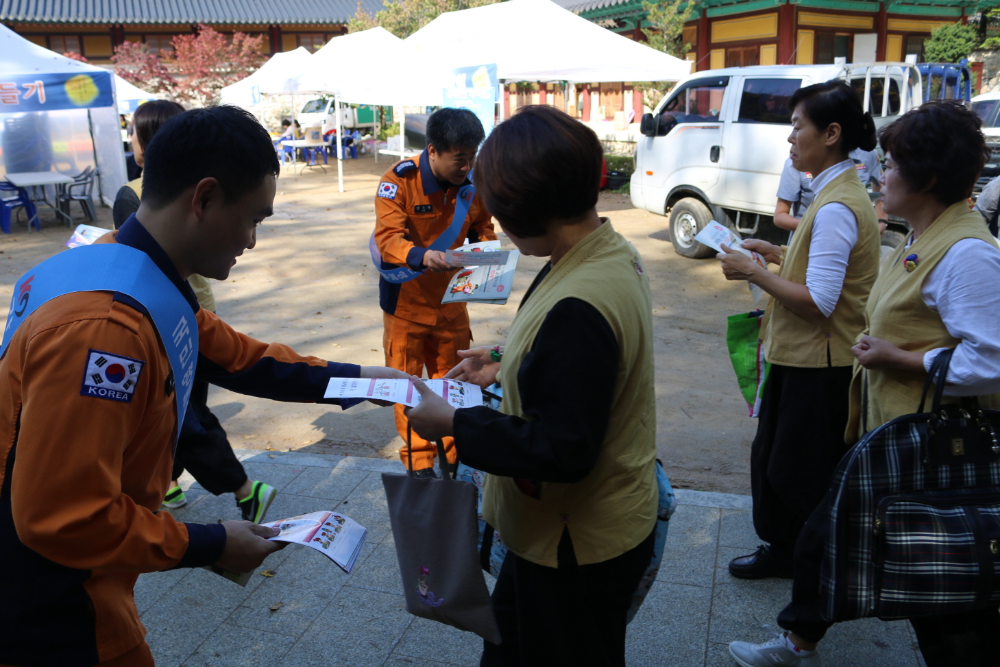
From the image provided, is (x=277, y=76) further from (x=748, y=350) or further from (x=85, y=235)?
(x=748, y=350)

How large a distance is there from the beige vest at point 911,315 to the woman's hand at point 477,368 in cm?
112

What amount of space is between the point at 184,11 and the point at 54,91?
16.5 meters

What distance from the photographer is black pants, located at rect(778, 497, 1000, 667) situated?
6.77ft

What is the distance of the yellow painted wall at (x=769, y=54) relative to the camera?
15.7 m

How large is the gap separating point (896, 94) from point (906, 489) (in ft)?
27.4

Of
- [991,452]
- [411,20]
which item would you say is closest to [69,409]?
[991,452]

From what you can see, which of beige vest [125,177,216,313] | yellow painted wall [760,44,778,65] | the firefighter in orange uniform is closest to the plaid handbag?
the firefighter in orange uniform

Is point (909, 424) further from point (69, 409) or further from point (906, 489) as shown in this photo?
point (69, 409)

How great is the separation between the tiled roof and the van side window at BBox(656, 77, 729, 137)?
20.5 metres

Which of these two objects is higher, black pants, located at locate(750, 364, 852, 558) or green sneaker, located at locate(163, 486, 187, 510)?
black pants, located at locate(750, 364, 852, 558)

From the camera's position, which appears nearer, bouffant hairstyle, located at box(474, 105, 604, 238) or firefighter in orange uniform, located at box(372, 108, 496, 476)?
bouffant hairstyle, located at box(474, 105, 604, 238)

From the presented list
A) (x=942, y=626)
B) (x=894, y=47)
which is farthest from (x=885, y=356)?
(x=894, y=47)

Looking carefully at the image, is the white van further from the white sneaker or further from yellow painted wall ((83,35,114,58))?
yellow painted wall ((83,35,114,58))

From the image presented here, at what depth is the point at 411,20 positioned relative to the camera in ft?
72.6
